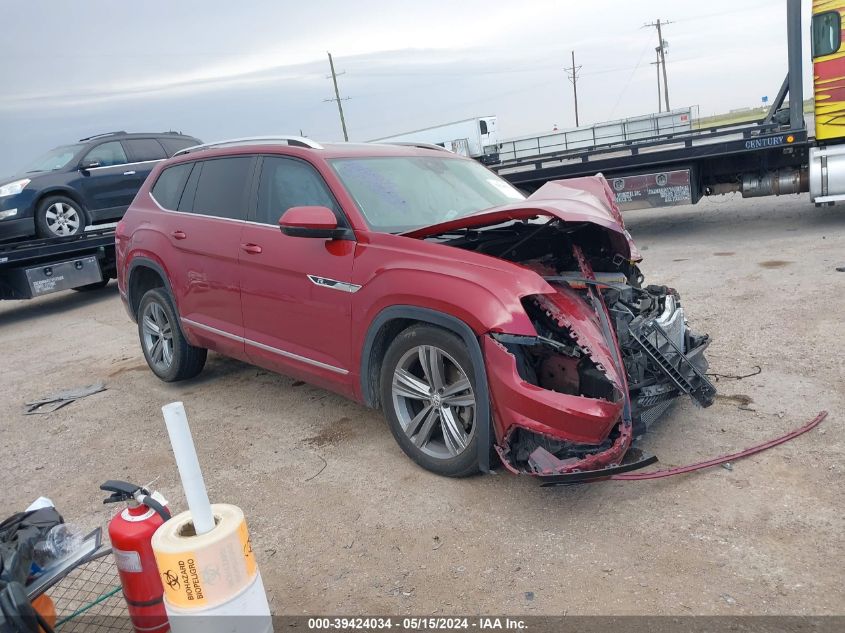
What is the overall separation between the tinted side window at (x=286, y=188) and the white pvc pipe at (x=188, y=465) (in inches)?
88.6

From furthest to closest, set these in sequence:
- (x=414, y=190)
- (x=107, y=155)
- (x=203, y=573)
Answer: (x=107, y=155) < (x=414, y=190) < (x=203, y=573)

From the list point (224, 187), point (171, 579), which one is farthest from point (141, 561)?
point (224, 187)

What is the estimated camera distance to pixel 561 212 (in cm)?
340

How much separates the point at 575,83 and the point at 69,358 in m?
63.0

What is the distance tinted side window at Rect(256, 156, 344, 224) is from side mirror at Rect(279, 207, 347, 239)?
25 centimetres

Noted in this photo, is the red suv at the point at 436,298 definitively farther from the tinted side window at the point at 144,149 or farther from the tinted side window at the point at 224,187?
the tinted side window at the point at 144,149

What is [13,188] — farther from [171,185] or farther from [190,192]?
[190,192]

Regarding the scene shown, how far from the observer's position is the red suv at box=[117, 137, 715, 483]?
313 cm

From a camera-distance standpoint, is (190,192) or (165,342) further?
(165,342)

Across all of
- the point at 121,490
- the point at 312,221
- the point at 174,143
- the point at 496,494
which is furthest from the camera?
the point at 174,143

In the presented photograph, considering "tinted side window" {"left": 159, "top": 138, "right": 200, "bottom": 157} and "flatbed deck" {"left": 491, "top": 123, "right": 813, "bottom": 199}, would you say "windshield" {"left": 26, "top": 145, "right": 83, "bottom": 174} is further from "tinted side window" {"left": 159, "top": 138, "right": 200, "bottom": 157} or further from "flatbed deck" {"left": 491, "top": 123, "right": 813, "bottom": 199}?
"flatbed deck" {"left": 491, "top": 123, "right": 813, "bottom": 199}

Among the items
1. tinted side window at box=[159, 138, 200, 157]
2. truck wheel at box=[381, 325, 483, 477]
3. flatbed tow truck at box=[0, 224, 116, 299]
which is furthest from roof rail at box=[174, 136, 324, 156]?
tinted side window at box=[159, 138, 200, 157]

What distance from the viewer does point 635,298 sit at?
3900 millimetres

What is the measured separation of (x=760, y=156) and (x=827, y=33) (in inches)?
68.9
